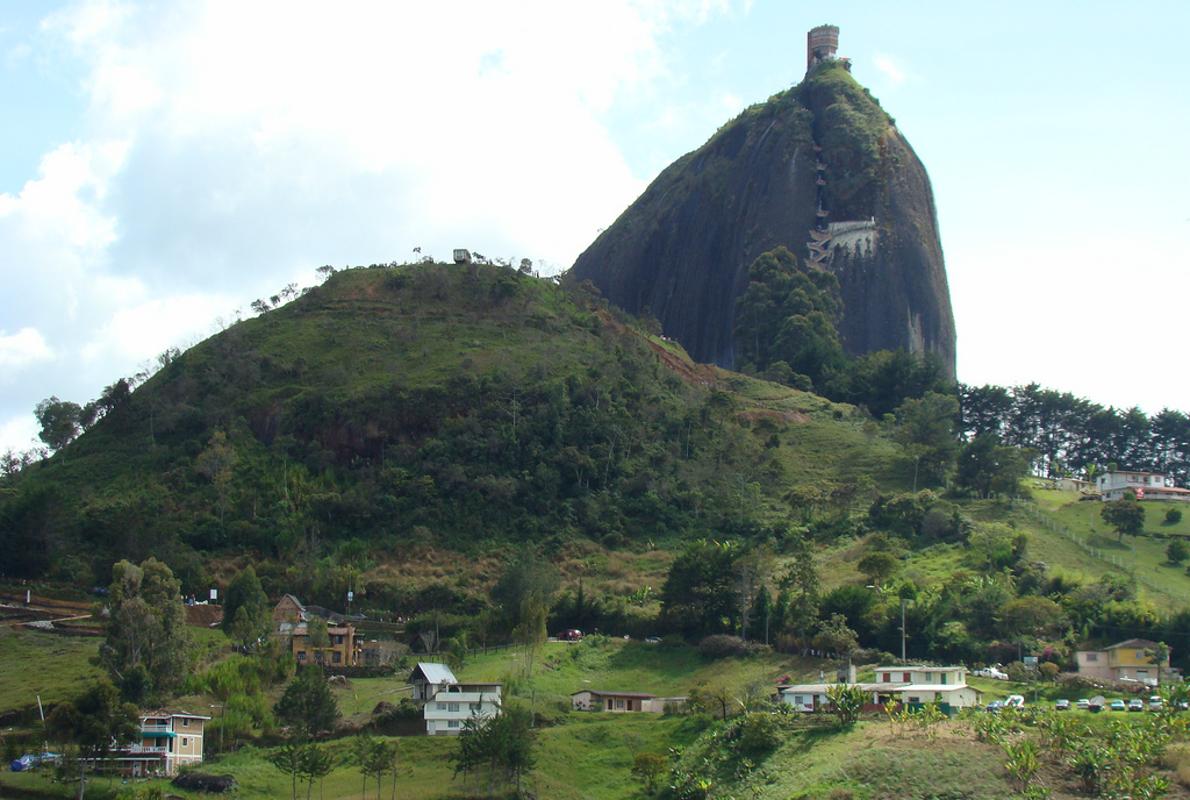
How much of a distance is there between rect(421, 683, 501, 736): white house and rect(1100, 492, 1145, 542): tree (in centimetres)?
4787

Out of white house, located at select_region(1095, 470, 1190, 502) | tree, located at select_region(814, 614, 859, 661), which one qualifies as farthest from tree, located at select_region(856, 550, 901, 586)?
white house, located at select_region(1095, 470, 1190, 502)

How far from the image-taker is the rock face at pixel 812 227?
153 m

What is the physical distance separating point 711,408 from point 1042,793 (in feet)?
199

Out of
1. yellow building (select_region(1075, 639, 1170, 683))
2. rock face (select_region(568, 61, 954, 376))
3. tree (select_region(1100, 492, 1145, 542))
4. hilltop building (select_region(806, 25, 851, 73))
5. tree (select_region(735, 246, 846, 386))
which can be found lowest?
yellow building (select_region(1075, 639, 1170, 683))

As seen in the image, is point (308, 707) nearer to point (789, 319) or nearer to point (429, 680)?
point (429, 680)

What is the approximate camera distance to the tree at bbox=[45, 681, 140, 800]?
58719mm

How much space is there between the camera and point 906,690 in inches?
2608

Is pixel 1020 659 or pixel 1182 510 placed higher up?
pixel 1182 510

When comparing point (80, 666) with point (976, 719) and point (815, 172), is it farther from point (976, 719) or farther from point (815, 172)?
point (815, 172)

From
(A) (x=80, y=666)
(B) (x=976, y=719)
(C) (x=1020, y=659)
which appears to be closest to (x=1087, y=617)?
(C) (x=1020, y=659)

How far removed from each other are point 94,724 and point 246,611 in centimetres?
1867

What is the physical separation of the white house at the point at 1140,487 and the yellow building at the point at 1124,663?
35221mm

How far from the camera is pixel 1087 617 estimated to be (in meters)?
78.1

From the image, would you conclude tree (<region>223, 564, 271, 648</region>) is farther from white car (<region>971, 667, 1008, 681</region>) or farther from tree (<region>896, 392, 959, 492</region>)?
tree (<region>896, 392, 959, 492</region>)
